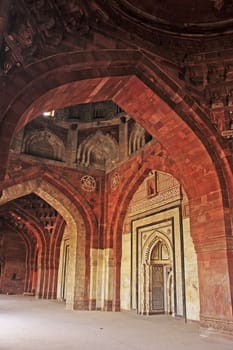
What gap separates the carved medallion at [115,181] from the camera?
13.8 m

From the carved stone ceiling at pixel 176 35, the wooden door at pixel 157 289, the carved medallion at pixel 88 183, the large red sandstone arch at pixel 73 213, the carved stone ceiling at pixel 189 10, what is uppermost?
the carved stone ceiling at pixel 189 10

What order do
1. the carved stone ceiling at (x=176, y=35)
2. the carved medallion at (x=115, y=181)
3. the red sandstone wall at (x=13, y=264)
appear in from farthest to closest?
the red sandstone wall at (x=13, y=264) → the carved medallion at (x=115, y=181) → the carved stone ceiling at (x=176, y=35)

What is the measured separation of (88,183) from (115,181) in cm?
119

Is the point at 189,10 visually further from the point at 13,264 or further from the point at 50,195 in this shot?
the point at 13,264

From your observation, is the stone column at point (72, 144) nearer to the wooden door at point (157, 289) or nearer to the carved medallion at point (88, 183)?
the carved medallion at point (88, 183)

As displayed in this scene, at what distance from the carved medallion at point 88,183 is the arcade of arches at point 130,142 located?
0.17 feet

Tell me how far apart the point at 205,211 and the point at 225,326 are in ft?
7.47

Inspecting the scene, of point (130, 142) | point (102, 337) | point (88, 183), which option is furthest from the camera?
point (88, 183)

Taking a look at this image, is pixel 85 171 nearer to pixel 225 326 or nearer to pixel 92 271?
pixel 92 271

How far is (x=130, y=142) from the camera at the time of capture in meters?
13.6

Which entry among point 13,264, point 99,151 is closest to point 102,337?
point 99,151

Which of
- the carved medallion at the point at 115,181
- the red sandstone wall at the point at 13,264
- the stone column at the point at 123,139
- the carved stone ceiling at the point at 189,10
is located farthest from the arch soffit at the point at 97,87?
the red sandstone wall at the point at 13,264

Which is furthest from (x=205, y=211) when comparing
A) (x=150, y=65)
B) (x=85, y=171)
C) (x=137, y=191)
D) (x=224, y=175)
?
(x=85, y=171)

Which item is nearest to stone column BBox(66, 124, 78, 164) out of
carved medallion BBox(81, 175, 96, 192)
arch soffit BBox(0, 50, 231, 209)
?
carved medallion BBox(81, 175, 96, 192)
